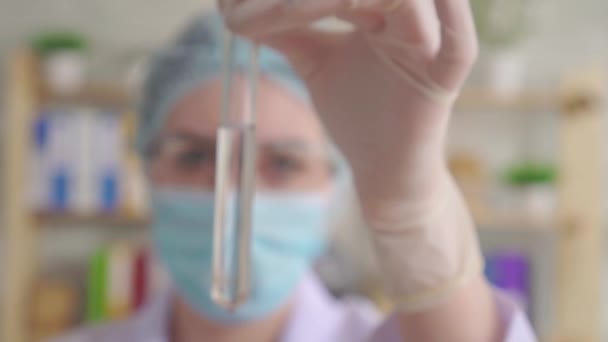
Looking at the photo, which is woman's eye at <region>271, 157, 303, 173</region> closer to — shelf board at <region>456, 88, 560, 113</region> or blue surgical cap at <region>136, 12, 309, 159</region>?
blue surgical cap at <region>136, 12, 309, 159</region>

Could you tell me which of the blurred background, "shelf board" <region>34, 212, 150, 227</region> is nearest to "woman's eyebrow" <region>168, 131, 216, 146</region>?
the blurred background

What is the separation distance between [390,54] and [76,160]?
102cm

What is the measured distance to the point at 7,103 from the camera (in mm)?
1278

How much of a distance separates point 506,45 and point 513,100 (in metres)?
0.10

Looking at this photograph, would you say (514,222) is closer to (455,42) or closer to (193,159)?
(193,159)

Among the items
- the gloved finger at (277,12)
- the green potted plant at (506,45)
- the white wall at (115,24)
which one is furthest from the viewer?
the white wall at (115,24)

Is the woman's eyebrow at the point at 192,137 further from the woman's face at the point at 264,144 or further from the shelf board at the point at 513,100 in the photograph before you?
the shelf board at the point at 513,100

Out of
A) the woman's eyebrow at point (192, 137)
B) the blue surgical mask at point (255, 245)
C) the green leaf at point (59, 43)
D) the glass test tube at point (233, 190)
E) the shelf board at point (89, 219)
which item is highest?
the glass test tube at point (233, 190)

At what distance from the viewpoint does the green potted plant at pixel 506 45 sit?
46.3 inches

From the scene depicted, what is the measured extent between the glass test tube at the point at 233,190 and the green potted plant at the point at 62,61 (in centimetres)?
103

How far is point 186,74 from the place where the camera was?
608 mm

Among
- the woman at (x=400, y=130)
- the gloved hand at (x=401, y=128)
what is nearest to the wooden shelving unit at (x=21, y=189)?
the woman at (x=400, y=130)

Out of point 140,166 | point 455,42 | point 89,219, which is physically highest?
point 455,42

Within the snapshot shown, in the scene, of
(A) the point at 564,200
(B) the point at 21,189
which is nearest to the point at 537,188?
(A) the point at 564,200
